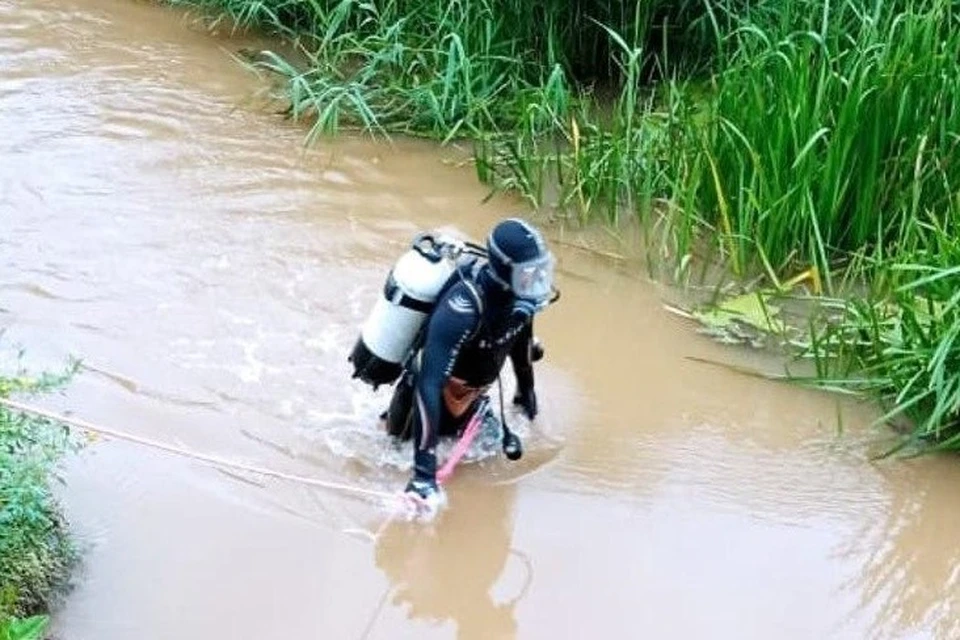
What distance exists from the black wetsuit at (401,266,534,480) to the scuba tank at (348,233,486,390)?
0.06 meters

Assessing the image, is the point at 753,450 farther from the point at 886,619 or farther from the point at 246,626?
the point at 246,626

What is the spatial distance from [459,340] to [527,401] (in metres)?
0.70

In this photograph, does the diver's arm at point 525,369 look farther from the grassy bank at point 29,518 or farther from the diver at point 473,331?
the grassy bank at point 29,518

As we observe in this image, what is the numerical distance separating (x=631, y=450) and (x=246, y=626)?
5.13 feet

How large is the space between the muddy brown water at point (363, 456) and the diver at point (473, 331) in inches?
11.9

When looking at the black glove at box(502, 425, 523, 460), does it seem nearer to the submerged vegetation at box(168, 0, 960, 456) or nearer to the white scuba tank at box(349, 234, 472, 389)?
the white scuba tank at box(349, 234, 472, 389)

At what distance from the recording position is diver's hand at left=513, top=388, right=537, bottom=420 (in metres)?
4.92

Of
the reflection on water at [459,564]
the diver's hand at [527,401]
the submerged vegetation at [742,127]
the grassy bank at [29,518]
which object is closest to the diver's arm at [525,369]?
the diver's hand at [527,401]

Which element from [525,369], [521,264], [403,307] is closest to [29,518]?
[403,307]

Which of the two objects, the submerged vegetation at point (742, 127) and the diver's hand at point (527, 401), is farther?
the submerged vegetation at point (742, 127)

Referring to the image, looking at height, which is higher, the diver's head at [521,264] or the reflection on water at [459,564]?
the diver's head at [521,264]

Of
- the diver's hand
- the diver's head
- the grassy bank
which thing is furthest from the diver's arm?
the grassy bank

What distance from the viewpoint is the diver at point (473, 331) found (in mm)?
4230

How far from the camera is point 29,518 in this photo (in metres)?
3.76
